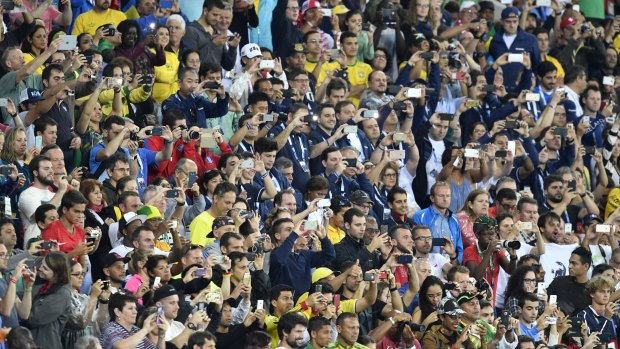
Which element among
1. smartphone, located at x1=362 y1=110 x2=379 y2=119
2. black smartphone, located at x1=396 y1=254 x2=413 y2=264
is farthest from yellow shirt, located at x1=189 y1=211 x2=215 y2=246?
smartphone, located at x1=362 y1=110 x2=379 y2=119

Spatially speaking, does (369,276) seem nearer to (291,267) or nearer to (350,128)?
(291,267)

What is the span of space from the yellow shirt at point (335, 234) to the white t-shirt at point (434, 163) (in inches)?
94.0

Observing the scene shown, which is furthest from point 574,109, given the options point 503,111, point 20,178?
point 20,178

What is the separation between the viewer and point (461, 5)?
69.1 feet

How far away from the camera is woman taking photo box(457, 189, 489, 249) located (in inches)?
645

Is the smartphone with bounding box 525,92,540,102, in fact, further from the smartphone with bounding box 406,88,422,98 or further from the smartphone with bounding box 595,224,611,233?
the smartphone with bounding box 595,224,611,233

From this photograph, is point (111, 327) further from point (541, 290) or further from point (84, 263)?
point (541, 290)

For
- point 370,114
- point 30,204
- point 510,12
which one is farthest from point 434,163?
point 30,204

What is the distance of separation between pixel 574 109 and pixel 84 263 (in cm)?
822

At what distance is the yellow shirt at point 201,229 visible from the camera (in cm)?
1416

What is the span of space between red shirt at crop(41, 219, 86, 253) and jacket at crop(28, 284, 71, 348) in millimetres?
936

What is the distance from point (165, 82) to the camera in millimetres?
16328

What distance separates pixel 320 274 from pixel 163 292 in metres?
2.16

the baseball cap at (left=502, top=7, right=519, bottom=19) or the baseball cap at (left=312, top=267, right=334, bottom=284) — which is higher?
the baseball cap at (left=312, top=267, right=334, bottom=284)
